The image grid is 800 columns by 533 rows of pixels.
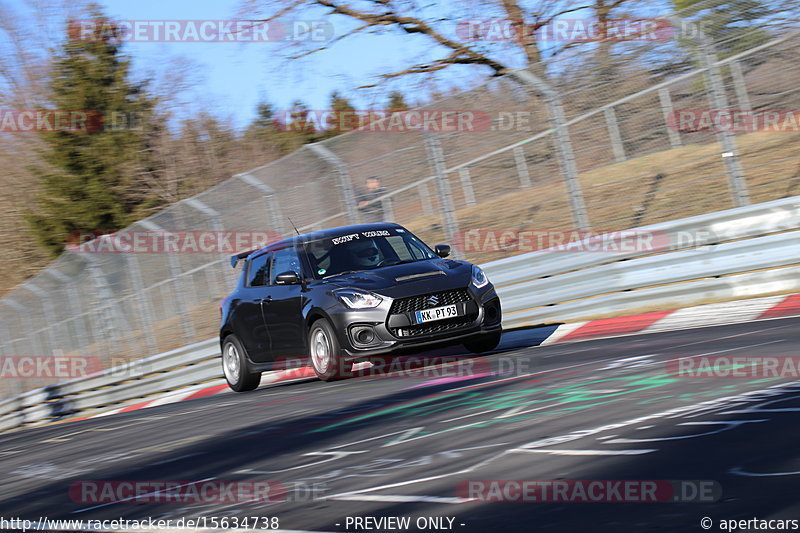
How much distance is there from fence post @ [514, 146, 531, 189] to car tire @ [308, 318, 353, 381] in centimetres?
376

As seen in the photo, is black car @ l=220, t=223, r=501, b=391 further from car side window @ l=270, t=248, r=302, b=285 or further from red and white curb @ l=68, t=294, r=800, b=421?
red and white curb @ l=68, t=294, r=800, b=421

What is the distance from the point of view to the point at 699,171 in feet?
40.1

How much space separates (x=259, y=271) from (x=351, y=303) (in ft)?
7.70

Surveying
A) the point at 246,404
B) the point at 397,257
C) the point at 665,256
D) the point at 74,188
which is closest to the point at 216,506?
the point at 246,404

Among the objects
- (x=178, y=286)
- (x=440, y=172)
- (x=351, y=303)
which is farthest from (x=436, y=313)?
(x=178, y=286)

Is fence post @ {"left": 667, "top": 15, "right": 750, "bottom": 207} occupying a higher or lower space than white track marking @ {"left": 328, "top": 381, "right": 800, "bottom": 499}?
higher

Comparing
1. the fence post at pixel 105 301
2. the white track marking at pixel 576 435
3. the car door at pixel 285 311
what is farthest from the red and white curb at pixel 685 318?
the fence post at pixel 105 301

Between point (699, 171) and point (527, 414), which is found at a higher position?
point (699, 171)

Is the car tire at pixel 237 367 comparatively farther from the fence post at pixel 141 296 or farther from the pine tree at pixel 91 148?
the pine tree at pixel 91 148

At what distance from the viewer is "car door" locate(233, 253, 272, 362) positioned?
11.5 meters

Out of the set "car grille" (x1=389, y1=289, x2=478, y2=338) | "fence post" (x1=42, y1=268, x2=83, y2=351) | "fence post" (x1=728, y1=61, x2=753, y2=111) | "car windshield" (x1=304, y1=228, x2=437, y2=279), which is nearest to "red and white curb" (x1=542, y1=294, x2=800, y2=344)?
"car grille" (x1=389, y1=289, x2=478, y2=338)

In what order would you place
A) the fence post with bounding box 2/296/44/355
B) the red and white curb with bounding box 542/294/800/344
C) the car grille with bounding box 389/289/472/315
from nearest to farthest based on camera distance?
the red and white curb with bounding box 542/294/800/344 → the car grille with bounding box 389/289/472/315 → the fence post with bounding box 2/296/44/355

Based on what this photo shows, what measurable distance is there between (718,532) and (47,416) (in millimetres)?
16575

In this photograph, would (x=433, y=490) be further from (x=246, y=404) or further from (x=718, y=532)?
(x=246, y=404)
